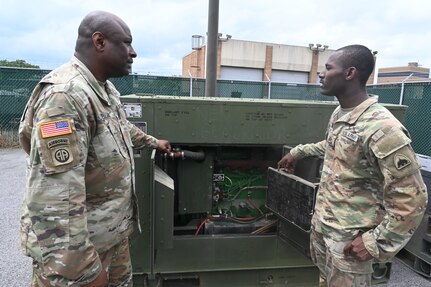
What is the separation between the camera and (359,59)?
1.85 meters

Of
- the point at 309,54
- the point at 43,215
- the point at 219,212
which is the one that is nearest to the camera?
the point at 43,215

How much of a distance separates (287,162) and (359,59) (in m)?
1.02

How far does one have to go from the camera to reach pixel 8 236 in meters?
4.02

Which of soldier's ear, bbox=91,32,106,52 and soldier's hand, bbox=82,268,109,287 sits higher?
soldier's ear, bbox=91,32,106,52

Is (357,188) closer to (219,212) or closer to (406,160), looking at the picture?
(406,160)

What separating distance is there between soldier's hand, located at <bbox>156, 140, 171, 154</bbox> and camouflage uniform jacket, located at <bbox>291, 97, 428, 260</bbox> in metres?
1.14

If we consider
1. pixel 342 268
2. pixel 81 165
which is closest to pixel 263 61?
pixel 342 268

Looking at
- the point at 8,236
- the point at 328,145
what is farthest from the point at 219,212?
the point at 8,236

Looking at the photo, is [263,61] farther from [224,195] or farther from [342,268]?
[342,268]

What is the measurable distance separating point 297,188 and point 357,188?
63 centimetres

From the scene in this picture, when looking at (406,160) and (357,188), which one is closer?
(406,160)

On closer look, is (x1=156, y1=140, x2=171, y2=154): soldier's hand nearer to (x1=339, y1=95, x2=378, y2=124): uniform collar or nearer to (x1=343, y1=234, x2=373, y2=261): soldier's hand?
(x1=339, y1=95, x2=378, y2=124): uniform collar

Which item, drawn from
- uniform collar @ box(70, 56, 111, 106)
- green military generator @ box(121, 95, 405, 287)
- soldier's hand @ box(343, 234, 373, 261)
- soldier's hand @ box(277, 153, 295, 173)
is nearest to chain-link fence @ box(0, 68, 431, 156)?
green military generator @ box(121, 95, 405, 287)

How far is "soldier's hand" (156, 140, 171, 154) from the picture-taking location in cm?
252
